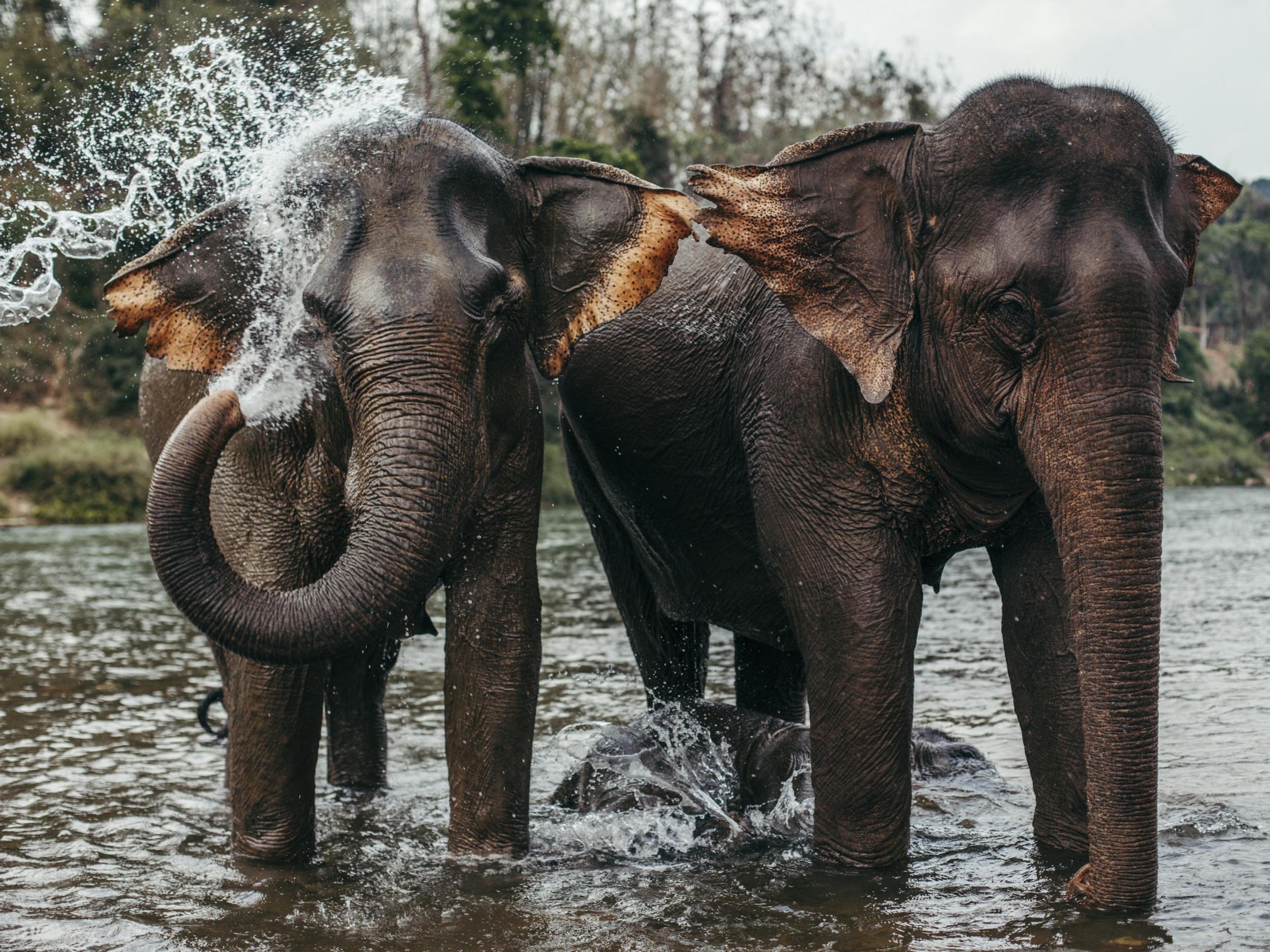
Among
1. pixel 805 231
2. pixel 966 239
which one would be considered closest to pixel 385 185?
pixel 805 231

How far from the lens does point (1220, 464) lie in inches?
1506

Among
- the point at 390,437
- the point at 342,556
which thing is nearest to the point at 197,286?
the point at 390,437

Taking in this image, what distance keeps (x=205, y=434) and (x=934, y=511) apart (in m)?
2.50

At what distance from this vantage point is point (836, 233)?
523 centimetres

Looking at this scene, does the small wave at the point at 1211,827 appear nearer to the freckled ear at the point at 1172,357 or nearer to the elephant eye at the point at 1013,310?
the freckled ear at the point at 1172,357

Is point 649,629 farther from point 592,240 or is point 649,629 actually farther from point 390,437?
point 390,437

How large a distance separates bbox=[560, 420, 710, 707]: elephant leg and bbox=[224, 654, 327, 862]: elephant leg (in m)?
2.07

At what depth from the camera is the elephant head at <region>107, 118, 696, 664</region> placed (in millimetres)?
4672

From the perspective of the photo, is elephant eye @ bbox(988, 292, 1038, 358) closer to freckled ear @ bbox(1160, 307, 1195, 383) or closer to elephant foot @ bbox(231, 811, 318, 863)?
freckled ear @ bbox(1160, 307, 1195, 383)

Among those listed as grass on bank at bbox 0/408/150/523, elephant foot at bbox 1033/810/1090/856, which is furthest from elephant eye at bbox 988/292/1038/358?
grass on bank at bbox 0/408/150/523

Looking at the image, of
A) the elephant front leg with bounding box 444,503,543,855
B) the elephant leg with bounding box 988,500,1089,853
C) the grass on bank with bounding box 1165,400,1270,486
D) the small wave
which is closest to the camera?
the elephant leg with bounding box 988,500,1089,853

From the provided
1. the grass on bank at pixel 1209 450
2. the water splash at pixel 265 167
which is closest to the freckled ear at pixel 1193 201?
the water splash at pixel 265 167

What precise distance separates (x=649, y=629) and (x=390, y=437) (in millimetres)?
3046

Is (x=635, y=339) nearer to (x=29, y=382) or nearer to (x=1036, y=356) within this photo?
(x=1036, y=356)
